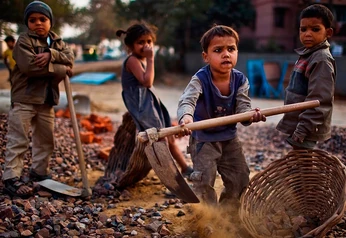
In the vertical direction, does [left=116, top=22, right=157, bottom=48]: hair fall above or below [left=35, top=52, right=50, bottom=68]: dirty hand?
above

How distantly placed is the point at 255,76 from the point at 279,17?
6.31m

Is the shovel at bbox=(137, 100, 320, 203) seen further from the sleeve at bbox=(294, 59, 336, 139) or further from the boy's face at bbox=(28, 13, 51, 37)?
the boy's face at bbox=(28, 13, 51, 37)

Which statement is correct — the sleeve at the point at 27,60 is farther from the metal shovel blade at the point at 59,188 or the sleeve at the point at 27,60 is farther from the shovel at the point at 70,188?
the metal shovel blade at the point at 59,188

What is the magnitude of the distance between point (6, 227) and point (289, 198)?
2.06 metres

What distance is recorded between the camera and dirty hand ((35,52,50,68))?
322 cm

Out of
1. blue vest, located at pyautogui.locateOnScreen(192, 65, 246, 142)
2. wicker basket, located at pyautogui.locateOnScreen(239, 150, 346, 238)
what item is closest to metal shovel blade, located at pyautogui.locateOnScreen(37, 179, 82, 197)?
blue vest, located at pyautogui.locateOnScreen(192, 65, 246, 142)

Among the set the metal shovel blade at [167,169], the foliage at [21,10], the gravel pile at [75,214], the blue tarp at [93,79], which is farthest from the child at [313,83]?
the blue tarp at [93,79]

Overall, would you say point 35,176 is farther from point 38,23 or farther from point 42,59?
point 38,23

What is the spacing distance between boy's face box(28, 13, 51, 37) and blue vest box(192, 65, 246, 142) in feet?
4.90

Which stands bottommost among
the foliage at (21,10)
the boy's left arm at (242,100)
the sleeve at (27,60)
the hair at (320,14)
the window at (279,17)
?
the boy's left arm at (242,100)

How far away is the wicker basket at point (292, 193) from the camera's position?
2648 millimetres

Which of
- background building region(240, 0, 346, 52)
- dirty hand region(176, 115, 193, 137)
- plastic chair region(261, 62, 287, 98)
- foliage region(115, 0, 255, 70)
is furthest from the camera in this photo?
background building region(240, 0, 346, 52)

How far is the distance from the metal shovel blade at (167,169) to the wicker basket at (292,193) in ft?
1.71

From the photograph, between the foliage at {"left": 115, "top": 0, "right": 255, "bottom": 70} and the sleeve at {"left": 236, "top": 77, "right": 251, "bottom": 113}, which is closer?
the sleeve at {"left": 236, "top": 77, "right": 251, "bottom": 113}
